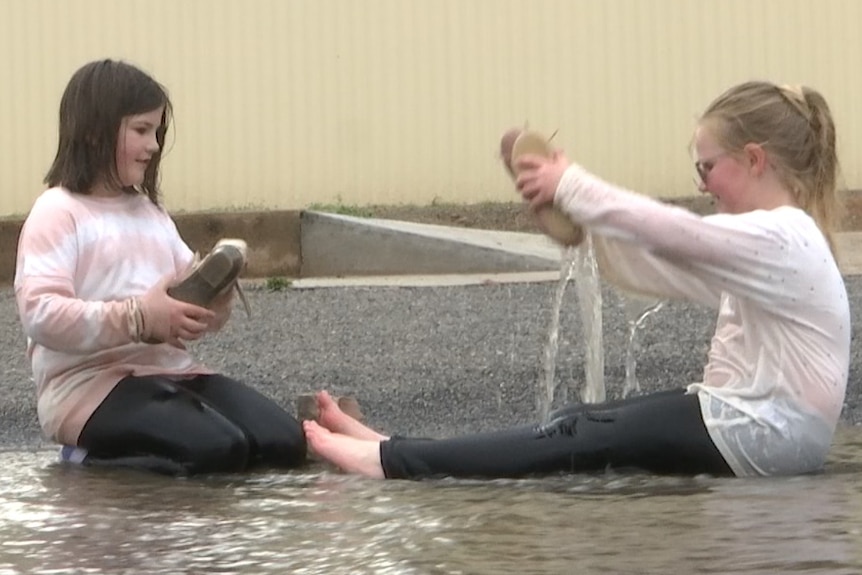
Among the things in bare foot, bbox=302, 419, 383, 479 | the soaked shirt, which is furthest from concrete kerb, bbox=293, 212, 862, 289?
the soaked shirt

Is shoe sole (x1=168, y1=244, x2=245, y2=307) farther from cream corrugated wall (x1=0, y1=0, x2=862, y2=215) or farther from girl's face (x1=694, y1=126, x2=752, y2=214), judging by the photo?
cream corrugated wall (x1=0, y1=0, x2=862, y2=215)

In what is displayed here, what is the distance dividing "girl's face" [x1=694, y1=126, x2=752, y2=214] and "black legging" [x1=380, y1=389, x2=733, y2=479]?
0.45 metres

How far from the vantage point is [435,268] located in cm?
913

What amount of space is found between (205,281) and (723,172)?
121 centimetres

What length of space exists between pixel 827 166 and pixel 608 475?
0.87 metres

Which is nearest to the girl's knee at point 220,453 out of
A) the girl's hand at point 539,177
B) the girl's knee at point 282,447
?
the girl's knee at point 282,447

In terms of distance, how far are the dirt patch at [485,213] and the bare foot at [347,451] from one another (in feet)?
22.8

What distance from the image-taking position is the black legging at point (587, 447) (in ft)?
11.5

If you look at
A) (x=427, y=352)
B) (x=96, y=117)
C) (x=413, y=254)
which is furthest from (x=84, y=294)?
(x=413, y=254)

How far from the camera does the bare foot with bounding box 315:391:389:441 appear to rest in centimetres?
399

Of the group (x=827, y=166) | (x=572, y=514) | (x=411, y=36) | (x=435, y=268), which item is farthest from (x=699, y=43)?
(x=572, y=514)

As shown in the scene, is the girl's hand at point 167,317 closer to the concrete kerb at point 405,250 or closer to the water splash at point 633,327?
the water splash at point 633,327

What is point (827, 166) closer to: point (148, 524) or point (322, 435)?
point (322, 435)

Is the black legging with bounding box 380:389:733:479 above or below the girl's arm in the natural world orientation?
below
